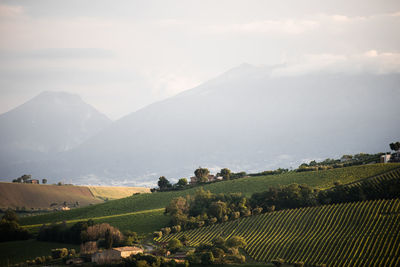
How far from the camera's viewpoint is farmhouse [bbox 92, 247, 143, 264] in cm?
8169

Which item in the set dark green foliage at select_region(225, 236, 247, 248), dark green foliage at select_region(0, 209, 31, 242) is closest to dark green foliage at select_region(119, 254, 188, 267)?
dark green foliage at select_region(225, 236, 247, 248)

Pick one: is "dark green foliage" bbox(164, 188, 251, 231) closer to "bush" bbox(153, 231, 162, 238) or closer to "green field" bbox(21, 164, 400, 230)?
"bush" bbox(153, 231, 162, 238)

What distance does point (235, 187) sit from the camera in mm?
128750

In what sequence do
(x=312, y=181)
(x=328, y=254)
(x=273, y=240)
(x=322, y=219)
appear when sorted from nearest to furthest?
(x=328, y=254) → (x=273, y=240) → (x=322, y=219) → (x=312, y=181)

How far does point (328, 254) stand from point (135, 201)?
68249 millimetres

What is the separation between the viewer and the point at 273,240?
86562 mm

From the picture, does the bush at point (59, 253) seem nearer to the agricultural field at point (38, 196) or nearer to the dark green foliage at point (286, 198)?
the dark green foliage at point (286, 198)

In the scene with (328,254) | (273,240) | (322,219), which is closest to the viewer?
(328,254)

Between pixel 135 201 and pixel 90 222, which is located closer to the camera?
pixel 90 222

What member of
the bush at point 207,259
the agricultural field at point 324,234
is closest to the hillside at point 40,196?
the agricultural field at point 324,234

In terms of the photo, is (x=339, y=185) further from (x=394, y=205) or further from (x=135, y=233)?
(x=135, y=233)

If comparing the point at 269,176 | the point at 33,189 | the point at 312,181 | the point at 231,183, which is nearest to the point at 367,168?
the point at 312,181

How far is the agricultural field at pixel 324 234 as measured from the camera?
246 feet

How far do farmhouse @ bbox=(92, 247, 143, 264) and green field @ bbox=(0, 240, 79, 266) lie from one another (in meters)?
13.1
